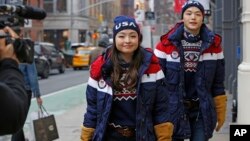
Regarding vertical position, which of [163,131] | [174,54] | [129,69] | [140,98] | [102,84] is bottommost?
[163,131]

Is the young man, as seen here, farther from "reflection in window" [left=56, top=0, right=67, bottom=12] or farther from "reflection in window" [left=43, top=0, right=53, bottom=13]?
"reflection in window" [left=56, top=0, right=67, bottom=12]

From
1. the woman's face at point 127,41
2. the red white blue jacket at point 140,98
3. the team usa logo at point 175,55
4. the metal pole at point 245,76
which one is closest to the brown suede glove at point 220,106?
the team usa logo at point 175,55

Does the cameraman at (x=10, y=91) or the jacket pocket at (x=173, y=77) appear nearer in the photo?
the cameraman at (x=10, y=91)

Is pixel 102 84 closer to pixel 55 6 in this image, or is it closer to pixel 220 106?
pixel 220 106

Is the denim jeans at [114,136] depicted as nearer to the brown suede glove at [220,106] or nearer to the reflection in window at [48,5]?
the brown suede glove at [220,106]

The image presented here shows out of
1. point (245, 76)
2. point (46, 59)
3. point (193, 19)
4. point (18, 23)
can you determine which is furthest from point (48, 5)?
point (18, 23)

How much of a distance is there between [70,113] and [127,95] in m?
8.89

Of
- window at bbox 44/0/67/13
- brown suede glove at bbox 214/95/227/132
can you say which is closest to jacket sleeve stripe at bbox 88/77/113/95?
brown suede glove at bbox 214/95/227/132

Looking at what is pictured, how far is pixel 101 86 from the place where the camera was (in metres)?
4.39

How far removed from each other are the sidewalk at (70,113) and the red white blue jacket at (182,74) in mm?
3265

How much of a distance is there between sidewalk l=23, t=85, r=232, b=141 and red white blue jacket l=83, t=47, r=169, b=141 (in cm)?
378

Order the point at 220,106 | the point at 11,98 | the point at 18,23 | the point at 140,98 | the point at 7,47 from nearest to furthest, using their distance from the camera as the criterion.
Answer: the point at 11,98 < the point at 7,47 < the point at 18,23 < the point at 140,98 < the point at 220,106

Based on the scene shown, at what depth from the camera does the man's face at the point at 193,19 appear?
5.41 metres

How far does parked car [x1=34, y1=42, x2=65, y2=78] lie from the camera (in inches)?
1086
